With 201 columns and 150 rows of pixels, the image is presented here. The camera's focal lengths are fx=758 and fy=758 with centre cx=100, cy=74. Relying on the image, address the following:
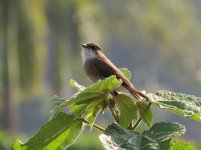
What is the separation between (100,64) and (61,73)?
24263 millimetres

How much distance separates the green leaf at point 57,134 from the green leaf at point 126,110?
11 centimetres

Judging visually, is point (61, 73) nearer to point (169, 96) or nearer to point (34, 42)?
point (34, 42)

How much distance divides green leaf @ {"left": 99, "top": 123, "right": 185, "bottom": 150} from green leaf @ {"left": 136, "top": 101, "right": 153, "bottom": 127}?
0.35 ft

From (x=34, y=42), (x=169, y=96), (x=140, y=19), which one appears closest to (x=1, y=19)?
(x=34, y=42)

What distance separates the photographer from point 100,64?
9.98 ft

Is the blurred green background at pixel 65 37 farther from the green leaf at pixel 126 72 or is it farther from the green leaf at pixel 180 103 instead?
the green leaf at pixel 180 103

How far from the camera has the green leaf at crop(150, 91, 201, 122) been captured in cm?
183

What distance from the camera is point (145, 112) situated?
1.91 metres

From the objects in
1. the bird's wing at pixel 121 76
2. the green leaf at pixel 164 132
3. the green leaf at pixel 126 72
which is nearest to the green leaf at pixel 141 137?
the green leaf at pixel 164 132

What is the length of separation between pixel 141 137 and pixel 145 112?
176mm

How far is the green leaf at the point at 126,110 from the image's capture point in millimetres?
1896

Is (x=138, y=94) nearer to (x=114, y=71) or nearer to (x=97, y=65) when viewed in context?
(x=114, y=71)

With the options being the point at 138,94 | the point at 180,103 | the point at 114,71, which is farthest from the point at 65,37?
the point at 180,103

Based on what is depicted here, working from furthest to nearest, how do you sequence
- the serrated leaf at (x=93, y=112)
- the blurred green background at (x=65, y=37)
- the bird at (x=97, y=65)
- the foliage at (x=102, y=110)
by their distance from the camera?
the blurred green background at (x=65, y=37) < the bird at (x=97, y=65) < the serrated leaf at (x=93, y=112) < the foliage at (x=102, y=110)
